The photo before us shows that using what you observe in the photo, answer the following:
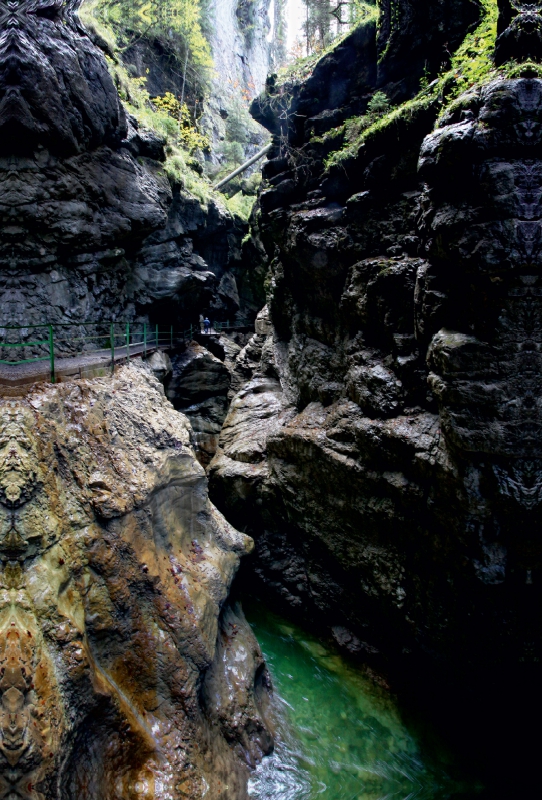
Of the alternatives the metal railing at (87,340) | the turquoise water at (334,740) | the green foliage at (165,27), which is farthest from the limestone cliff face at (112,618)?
the green foliage at (165,27)

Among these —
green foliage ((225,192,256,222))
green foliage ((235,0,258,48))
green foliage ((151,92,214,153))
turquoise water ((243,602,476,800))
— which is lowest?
turquoise water ((243,602,476,800))

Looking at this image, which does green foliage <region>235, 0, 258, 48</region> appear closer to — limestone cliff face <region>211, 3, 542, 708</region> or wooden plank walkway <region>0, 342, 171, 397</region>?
limestone cliff face <region>211, 3, 542, 708</region>

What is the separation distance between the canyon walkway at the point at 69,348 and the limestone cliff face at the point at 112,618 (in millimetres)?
597

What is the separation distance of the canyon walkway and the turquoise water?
6946mm

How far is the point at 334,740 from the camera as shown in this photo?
820 cm

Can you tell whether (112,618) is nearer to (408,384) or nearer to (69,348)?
(408,384)

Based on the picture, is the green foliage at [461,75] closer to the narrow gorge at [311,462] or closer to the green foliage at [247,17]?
the narrow gorge at [311,462]

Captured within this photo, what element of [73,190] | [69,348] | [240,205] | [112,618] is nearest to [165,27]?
[240,205]

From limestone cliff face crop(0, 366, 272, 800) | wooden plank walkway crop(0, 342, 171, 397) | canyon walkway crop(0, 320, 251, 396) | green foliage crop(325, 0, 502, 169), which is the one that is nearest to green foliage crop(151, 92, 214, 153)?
canyon walkway crop(0, 320, 251, 396)

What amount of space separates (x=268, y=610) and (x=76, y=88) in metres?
14.1

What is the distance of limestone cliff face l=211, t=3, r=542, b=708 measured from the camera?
6254 millimetres

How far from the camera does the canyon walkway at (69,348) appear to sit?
23.8ft

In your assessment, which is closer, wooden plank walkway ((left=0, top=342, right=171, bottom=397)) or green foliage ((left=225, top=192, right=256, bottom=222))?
wooden plank walkway ((left=0, top=342, right=171, bottom=397))

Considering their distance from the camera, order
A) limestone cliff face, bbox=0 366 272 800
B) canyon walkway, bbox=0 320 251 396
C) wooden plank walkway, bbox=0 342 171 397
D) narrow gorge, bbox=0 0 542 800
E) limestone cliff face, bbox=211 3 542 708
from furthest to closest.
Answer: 1. canyon walkway, bbox=0 320 251 396
2. wooden plank walkway, bbox=0 342 171 397
3. limestone cliff face, bbox=211 3 542 708
4. narrow gorge, bbox=0 0 542 800
5. limestone cliff face, bbox=0 366 272 800
